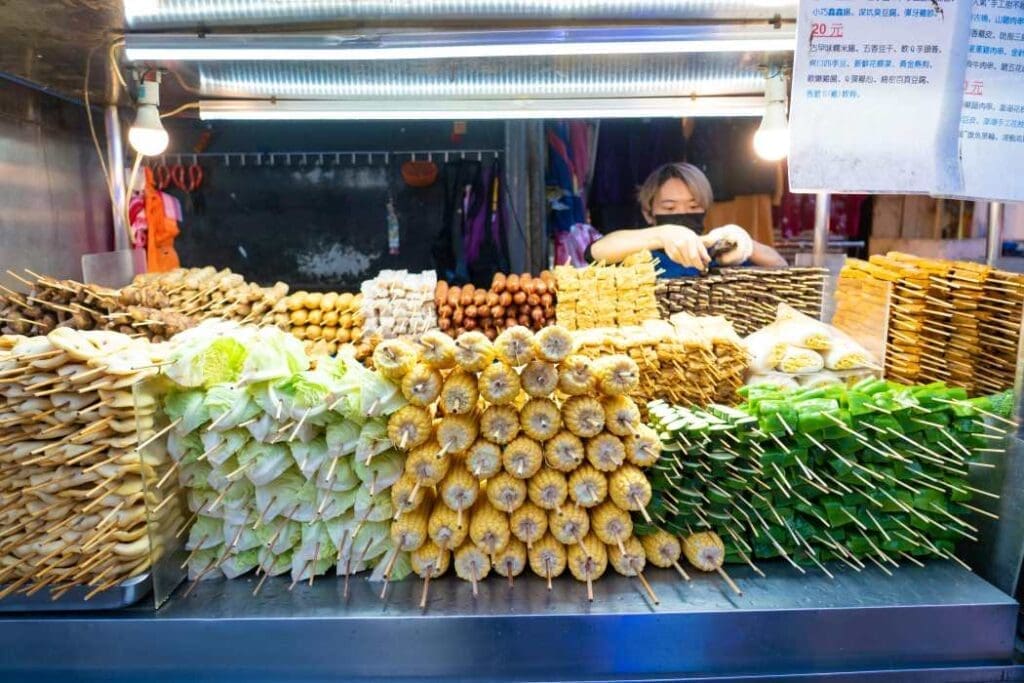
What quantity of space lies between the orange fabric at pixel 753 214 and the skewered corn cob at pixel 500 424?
5.31 meters

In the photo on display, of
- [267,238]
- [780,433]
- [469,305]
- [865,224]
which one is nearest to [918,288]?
[780,433]

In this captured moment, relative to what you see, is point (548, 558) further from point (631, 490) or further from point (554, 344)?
point (554, 344)

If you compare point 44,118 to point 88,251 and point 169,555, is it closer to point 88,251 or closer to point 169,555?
point 88,251

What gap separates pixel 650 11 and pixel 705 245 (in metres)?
1.75

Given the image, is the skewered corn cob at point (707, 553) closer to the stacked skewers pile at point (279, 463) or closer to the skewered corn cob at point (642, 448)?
the skewered corn cob at point (642, 448)

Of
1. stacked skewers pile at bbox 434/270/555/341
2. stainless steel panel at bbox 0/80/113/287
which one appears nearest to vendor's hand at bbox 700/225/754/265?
stacked skewers pile at bbox 434/270/555/341

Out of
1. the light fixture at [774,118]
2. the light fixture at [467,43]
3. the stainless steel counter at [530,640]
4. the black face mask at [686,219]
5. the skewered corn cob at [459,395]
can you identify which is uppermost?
the light fixture at [467,43]

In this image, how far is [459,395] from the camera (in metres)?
2.05

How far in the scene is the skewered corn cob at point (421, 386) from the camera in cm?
204

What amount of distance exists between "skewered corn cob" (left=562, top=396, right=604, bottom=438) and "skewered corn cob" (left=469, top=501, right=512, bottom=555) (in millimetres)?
376

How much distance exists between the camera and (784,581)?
2.15 m

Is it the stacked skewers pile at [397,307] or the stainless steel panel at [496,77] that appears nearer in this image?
the stainless steel panel at [496,77]

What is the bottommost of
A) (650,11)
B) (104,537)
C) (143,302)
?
(104,537)

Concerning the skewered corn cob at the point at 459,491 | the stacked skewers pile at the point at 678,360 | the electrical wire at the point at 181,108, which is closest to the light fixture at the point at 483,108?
the electrical wire at the point at 181,108
